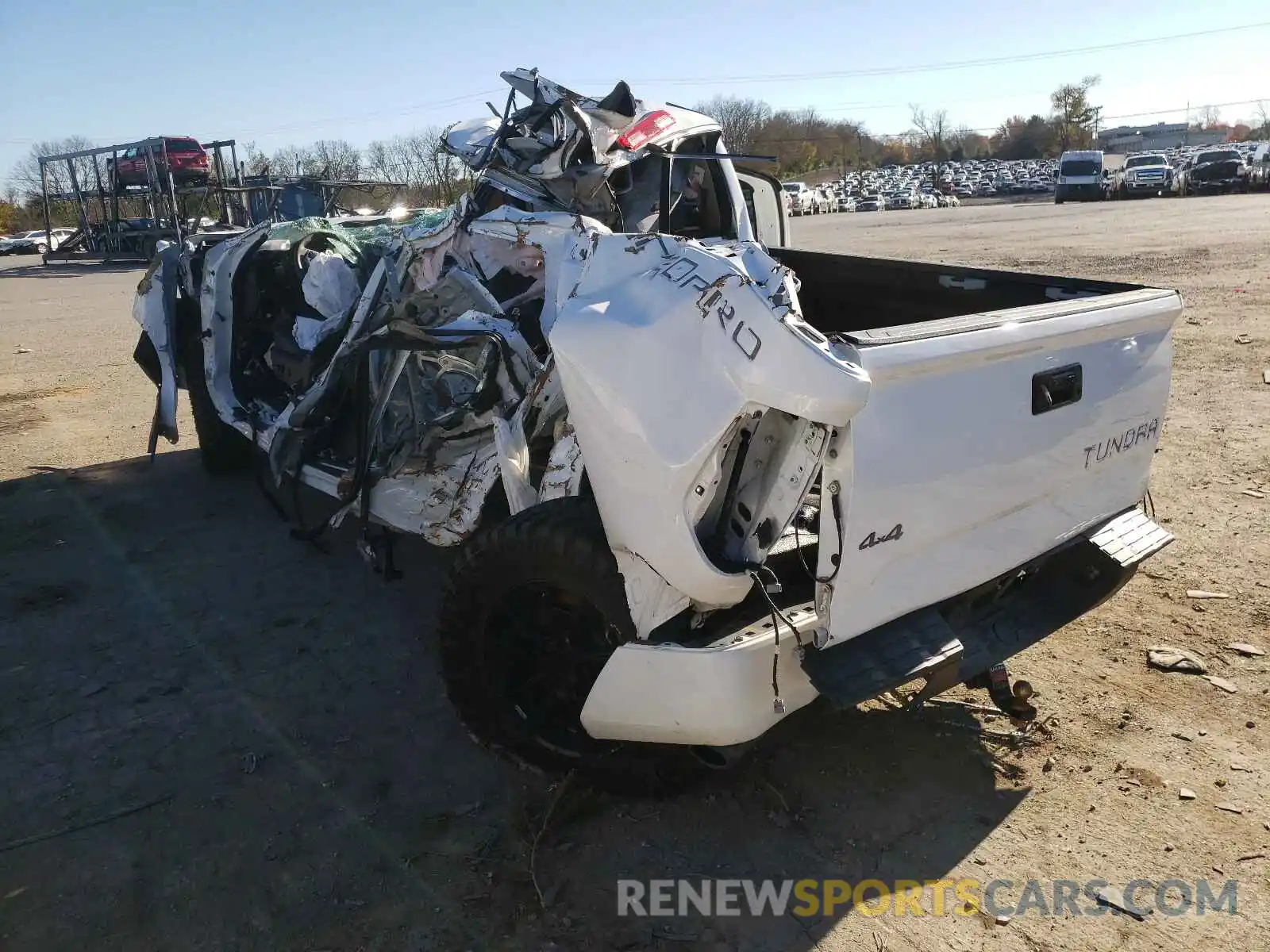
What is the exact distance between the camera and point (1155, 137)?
103 m

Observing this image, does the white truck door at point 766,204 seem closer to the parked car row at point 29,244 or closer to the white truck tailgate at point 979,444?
the white truck tailgate at point 979,444

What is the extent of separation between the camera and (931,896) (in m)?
2.49

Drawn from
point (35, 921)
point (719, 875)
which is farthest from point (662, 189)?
point (35, 921)

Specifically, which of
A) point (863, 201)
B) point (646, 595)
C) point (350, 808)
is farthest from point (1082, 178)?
point (350, 808)

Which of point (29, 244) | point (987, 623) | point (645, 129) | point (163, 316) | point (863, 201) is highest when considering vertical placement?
point (863, 201)

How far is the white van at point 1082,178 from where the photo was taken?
120 ft

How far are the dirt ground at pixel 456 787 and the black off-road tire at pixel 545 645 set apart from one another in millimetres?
174

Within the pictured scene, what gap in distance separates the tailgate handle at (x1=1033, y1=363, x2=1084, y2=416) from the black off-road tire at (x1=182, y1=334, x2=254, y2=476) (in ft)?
16.2

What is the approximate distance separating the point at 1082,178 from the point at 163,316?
38243 mm

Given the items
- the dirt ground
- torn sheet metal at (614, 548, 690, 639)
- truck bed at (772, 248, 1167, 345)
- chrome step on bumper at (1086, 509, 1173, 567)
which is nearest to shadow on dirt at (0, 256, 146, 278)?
the dirt ground

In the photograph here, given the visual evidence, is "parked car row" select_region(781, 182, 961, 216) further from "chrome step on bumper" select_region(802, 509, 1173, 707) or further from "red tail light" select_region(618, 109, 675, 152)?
"chrome step on bumper" select_region(802, 509, 1173, 707)

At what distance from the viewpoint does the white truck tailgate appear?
225cm

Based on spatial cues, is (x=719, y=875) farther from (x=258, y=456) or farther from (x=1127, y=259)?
(x=1127, y=259)

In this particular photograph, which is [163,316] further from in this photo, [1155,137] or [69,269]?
[1155,137]
